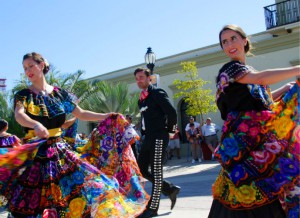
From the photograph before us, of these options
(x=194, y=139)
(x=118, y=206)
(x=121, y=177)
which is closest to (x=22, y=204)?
(x=118, y=206)

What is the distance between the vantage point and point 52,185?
3.70 m

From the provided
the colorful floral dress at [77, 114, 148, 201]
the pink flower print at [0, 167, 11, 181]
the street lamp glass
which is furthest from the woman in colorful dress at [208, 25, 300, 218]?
the street lamp glass

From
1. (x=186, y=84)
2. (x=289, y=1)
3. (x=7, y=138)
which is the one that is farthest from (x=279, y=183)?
(x=289, y=1)

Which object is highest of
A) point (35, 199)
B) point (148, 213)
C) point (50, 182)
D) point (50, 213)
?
point (50, 182)

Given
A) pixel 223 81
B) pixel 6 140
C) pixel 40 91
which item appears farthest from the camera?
pixel 6 140

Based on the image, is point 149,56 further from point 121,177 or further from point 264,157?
point 264,157

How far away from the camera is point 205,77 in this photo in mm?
22016

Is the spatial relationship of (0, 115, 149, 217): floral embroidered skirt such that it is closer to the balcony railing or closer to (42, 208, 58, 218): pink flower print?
(42, 208, 58, 218): pink flower print

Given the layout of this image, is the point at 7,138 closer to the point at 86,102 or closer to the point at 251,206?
the point at 251,206

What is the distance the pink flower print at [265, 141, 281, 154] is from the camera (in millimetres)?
2865

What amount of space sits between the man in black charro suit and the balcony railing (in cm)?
1571

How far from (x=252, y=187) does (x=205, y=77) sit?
19403 millimetres

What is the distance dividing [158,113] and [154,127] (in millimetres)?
184

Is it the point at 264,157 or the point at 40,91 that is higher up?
the point at 40,91
